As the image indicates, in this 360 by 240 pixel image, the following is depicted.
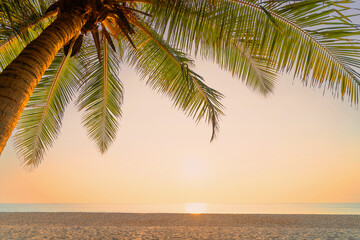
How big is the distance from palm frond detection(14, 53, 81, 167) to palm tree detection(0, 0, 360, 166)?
2 cm

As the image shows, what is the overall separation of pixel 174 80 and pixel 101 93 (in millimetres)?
2084

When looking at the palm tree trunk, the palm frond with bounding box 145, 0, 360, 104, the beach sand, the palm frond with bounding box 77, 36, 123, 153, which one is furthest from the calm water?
the palm tree trunk

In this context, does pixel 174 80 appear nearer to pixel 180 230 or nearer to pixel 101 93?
pixel 101 93

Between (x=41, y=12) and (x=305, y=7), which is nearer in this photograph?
(x=305, y=7)

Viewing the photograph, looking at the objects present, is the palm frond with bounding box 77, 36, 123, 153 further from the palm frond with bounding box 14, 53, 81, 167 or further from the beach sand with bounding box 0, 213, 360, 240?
the beach sand with bounding box 0, 213, 360, 240

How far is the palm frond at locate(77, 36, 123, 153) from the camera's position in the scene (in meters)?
6.50

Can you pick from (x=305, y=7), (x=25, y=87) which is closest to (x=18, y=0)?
(x=25, y=87)

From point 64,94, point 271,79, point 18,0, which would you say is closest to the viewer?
point 18,0

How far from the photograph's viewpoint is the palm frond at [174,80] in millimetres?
5852

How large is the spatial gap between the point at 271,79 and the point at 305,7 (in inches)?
79.1

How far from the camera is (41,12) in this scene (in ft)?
16.8

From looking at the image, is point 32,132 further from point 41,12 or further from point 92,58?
point 41,12

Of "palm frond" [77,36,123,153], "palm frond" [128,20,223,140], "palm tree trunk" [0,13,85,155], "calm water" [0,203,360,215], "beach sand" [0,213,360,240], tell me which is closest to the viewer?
"palm tree trunk" [0,13,85,155]

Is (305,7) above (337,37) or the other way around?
above
